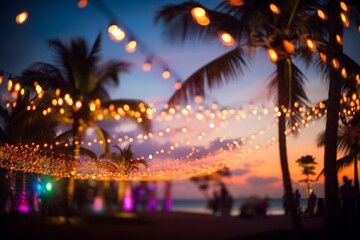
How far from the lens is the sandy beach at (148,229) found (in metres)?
7.20

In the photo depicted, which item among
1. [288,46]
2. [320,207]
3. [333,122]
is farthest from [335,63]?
[320,207]

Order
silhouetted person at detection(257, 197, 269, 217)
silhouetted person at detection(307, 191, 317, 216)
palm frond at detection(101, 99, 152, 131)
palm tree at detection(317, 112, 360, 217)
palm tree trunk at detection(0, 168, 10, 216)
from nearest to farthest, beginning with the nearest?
silhouetted person at detection(307, 191, 317, 216) < palm frond at detection(101, 99, 152, 131) < palm tree at detection(317, 112, 360, 217) < silhouetted person at detection(257, 197, 269, 217) < palm tree trunk at detection(0, 168, 10, 216)

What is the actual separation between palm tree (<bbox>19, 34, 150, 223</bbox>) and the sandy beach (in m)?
0.94

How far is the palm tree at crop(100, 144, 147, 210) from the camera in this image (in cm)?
700

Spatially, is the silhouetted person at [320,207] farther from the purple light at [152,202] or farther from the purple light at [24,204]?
the purple light at [24,204]

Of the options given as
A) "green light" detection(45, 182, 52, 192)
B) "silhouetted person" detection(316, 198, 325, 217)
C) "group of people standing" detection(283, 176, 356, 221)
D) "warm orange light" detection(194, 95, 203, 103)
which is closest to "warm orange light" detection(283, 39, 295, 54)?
"warm orange light" detection(194, 95, 203, 103)

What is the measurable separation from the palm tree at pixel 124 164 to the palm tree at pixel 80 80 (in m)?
1.17

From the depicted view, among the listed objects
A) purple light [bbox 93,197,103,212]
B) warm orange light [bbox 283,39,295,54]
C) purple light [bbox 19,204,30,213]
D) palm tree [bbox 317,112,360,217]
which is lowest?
purple light [bbox 19,204,30,213]

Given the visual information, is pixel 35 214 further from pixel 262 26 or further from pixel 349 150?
pixel 349 150

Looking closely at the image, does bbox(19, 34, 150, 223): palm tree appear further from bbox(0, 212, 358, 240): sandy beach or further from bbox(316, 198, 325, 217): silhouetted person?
bbox(316, 198, 325, 217): silhouetted person

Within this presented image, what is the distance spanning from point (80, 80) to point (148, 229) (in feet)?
13.1

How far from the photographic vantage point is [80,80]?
9133 mm

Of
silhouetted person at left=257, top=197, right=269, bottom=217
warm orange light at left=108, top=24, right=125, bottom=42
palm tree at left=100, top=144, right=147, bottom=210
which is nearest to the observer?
warm orange light at left=108, top=24, right=125, bottom=42

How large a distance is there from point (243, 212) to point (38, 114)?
5625 mm
